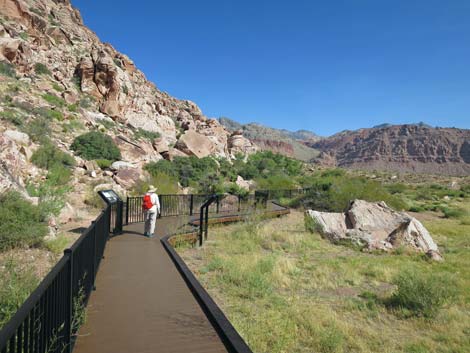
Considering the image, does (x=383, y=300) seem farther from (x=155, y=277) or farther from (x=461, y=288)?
(x=155, y=277)

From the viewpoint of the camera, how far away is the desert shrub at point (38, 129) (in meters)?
21.9

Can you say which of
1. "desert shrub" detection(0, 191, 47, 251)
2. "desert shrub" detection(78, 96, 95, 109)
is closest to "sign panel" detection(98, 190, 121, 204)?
"desert shrub" detection(0, 191, 47, 251)

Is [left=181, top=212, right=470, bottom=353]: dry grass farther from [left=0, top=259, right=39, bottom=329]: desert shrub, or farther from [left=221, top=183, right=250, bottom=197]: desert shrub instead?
[left=221, top=183, right=250, bottom=197]: desert shrub

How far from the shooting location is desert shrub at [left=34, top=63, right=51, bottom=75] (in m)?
35.6

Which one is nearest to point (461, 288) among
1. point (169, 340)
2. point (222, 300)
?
point (222, 300)

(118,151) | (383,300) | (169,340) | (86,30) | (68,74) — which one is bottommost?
(383,300)

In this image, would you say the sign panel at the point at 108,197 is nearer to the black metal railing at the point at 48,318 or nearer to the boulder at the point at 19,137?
the black metal railing at the point at 48,318

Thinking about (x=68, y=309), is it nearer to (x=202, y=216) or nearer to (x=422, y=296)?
(x=422, y=296)

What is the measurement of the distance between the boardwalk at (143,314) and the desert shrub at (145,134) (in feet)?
109

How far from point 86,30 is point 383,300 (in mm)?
62067

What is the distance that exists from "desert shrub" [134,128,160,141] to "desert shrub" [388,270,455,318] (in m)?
34.7

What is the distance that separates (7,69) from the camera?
3059 centimetres

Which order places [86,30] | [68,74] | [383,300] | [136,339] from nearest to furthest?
[136,339] < [383,300] < [68,74] < [86,30]

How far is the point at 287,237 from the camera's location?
14.0 metres
